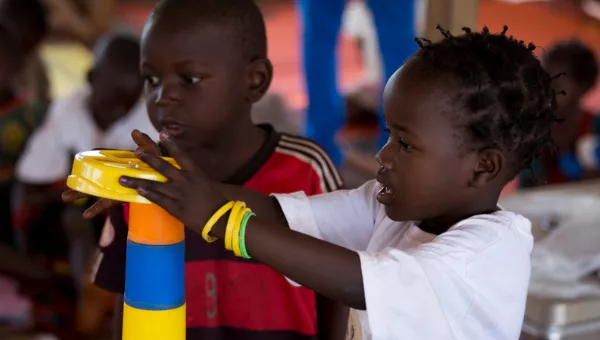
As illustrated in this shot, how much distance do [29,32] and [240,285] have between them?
1.98 m

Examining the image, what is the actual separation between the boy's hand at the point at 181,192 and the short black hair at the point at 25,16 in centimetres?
220

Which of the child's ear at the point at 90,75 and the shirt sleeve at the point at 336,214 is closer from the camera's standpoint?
the shirt sleeve at the point at 336,214

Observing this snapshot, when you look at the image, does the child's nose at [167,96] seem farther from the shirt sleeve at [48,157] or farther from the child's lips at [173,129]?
the shirt sleeve at [48,157]

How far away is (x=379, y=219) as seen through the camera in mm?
1025

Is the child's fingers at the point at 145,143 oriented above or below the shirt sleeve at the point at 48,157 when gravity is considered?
above

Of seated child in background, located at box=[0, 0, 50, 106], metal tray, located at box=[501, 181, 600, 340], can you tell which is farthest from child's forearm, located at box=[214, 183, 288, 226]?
seated child in background, located at box=[0, 0, 50, 106]

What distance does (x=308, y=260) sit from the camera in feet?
2.55

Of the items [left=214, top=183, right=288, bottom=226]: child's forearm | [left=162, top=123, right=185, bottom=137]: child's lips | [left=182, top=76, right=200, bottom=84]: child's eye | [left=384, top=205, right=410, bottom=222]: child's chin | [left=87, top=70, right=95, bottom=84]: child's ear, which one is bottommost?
[left=87, top=70, right=95, bottom=84]: child's ear

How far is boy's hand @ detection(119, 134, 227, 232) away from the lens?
2.42 ft

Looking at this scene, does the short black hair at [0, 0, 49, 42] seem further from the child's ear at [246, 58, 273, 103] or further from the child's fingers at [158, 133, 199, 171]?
the child's fingers at [158, 133, 199, 171]

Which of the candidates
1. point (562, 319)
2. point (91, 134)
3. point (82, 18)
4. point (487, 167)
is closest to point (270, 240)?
point (487, 167)

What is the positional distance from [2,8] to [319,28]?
1.30 metres

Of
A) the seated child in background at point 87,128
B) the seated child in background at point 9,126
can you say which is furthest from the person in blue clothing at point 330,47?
the seated child in background at point 9,126

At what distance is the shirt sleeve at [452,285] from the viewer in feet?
2.56
